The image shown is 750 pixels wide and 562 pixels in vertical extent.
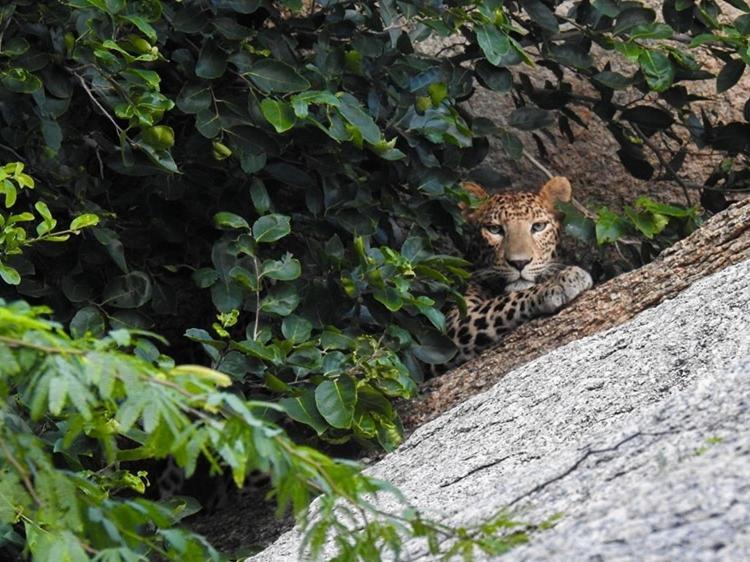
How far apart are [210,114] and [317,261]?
95cm

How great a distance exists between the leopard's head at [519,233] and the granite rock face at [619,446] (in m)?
3.13

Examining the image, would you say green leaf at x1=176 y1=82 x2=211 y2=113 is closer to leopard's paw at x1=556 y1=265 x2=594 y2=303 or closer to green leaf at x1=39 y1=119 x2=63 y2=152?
green leaf at x1=39 y1=119 x2=63 y2=152

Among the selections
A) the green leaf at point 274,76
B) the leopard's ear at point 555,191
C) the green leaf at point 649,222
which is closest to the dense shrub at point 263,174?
the green leaf at point 274,76

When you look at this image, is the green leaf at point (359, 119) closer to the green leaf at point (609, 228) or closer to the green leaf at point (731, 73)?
the green leaf at point (609, 228)

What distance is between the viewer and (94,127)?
274 inches

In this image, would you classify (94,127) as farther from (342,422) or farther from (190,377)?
(190,377)

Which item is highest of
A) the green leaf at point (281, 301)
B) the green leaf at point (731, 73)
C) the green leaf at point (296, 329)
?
the green leaf at point (281, 301)

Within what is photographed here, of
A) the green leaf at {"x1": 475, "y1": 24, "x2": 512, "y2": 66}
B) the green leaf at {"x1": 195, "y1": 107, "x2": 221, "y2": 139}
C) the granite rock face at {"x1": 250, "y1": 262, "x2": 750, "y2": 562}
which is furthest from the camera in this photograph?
the green leaf at {"x1": 475, "y1": 24, "x2": 512, "y2": 66}

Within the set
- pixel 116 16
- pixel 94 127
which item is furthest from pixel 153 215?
pixel 116 16

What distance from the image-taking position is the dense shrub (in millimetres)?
6301

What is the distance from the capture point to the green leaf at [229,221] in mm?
6578

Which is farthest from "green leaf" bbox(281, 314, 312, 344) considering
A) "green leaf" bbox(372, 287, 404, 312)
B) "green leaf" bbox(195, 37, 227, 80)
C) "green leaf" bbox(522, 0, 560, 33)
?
"green leaf" bbox(522, 0, 560, 33)

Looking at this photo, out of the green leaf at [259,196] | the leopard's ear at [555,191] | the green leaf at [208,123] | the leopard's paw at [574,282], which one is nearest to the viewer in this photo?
the green leaf at [208,123]

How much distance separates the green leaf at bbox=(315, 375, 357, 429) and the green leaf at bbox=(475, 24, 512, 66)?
1.62m
